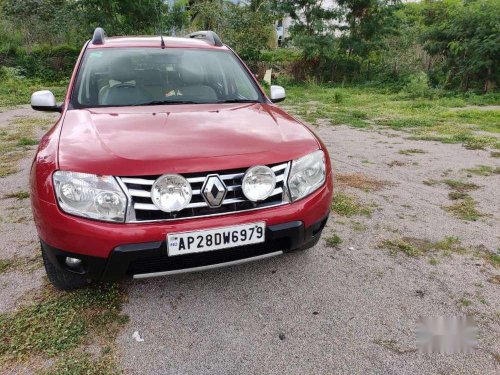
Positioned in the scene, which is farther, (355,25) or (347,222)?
(355,25)

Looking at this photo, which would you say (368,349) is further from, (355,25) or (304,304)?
(355,25)

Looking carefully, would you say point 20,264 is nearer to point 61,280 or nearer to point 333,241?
point 61,280

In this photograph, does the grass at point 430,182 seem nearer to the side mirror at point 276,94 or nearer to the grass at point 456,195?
the grass at point 456,195

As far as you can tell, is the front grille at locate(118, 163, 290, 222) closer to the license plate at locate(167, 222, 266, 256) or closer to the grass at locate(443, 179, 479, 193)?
the license plate at locate(167, 222, 266, 256)

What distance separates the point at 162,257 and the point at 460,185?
3663 mm

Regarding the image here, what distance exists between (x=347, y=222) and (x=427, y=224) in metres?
0.68

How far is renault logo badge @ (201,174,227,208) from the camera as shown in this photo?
1.97m

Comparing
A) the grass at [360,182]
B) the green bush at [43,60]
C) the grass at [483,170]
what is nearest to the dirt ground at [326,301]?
the grass at [360,182]

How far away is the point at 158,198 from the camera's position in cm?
191

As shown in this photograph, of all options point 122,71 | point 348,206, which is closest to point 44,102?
point 122,71

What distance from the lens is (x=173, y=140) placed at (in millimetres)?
2109

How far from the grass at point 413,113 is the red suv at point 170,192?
4.92 metres

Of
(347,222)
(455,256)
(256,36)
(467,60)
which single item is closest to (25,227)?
(347,222)

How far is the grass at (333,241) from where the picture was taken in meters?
3.02
